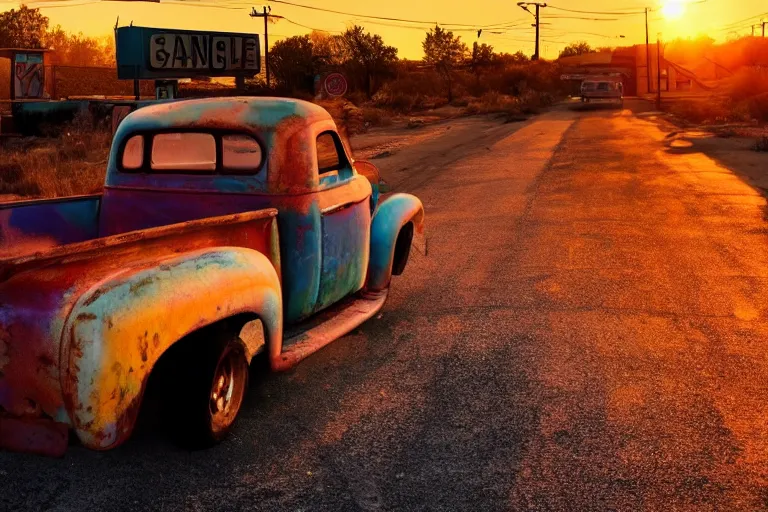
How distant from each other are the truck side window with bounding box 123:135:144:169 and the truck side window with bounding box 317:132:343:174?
1116 millimetres

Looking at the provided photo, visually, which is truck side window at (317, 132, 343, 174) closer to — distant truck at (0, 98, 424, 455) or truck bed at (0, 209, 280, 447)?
distant truck at (0, 98, 424, 455)

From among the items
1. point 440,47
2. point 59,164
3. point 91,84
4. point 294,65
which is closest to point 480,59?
point 440,47

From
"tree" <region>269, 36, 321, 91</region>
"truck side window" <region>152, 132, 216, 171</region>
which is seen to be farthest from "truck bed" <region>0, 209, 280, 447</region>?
"tree" <region>269, 36, 321, 91</region>

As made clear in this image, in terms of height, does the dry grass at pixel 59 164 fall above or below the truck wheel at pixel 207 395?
above

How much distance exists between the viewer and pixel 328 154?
5.18 m

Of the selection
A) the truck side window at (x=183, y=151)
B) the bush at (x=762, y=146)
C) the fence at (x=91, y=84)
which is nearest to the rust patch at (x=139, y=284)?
the truck side window at (x=183, y=151)

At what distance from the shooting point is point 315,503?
3.24 metres

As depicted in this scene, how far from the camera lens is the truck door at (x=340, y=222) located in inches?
188

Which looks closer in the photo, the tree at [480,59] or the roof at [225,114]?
the roof at [225,114]

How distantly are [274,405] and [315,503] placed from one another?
1.06 meters

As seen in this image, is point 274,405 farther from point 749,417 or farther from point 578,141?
point 578,141

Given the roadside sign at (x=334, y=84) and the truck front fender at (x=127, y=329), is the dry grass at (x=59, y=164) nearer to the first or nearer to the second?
the truck front fender at (x=127, y=329)

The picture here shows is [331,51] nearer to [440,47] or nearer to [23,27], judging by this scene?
[440,47]

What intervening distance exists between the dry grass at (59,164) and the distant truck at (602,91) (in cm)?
2926
